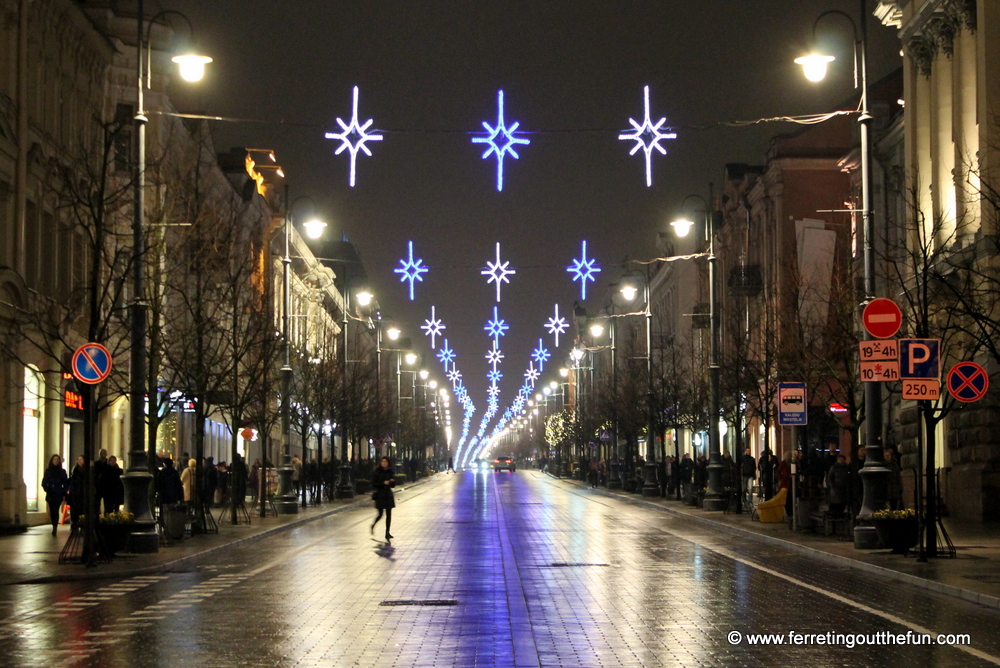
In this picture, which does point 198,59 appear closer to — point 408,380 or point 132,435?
point 132,435

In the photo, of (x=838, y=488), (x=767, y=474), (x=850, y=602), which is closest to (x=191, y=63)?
(x=850, y=602)

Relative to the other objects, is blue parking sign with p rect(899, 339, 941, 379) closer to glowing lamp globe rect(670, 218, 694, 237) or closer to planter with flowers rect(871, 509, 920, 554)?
planter with flowers rect(871, 509, 920, 554)

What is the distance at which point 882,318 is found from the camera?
80.8 feet

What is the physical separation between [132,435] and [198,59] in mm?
6448

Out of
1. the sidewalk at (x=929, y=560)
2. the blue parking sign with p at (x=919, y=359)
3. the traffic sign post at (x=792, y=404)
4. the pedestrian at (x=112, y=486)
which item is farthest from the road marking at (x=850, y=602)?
the pedestrian at (x=112, y=486)

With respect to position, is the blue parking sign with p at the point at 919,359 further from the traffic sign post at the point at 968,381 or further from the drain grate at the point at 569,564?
the drain grate at the point at 569,564

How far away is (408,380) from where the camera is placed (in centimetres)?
16512

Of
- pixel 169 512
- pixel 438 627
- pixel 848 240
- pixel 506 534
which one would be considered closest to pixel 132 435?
pixel 169 512

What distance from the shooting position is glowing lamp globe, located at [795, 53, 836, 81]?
25875 mm

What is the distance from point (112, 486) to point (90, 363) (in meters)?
8.26

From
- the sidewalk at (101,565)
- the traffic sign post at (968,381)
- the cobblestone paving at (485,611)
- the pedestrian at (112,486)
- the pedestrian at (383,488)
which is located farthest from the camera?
the pedestrian at (383,488)

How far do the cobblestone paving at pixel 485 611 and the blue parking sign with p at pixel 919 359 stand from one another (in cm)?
326

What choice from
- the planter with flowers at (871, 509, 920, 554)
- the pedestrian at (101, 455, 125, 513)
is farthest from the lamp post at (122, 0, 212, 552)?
the planter with flowers at (871, 509, 920, 554)

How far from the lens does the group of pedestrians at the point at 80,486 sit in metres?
29.2
